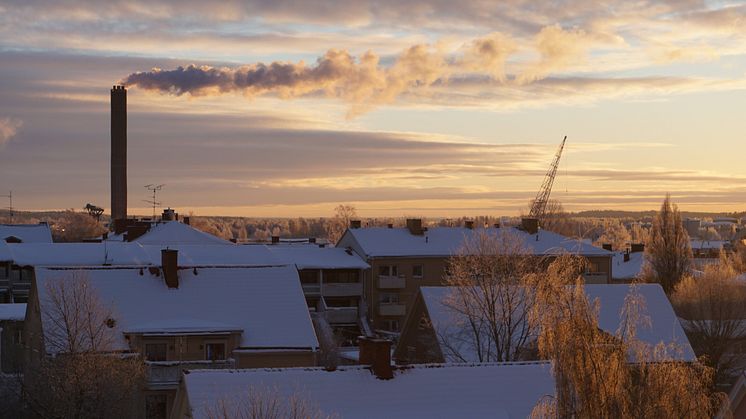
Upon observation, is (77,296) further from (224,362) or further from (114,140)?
(114,140)

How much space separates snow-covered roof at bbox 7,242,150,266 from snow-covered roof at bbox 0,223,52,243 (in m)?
21.4

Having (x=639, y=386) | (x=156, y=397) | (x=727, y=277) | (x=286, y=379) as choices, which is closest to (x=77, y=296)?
(x=156, y=397)

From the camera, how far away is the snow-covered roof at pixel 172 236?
9608 centimetres

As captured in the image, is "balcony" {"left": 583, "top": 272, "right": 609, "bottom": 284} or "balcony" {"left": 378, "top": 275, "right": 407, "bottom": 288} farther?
"balcony" {"left": 583, "top": 272, "right": 609, "bottom": 284}

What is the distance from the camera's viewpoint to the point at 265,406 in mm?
30281

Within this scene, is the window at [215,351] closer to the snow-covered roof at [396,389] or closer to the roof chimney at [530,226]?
the snow-covered roof at [396,389]

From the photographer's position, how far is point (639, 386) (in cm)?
2388

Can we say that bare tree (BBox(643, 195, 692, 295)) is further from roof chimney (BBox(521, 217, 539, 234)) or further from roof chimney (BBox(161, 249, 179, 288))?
roof chimney (BBox(161, 249, 179, 288))

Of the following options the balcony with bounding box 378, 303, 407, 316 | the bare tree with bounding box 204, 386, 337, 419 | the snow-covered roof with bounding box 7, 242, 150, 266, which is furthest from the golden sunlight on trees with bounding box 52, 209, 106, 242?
the bare tree with bounding box 204, 386, 337, 419

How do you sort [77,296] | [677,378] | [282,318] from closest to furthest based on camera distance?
[677,378] < [77,296] < [282,318]

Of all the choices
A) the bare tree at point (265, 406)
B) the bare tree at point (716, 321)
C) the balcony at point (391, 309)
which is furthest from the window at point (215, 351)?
the balcony at point (391, 309)

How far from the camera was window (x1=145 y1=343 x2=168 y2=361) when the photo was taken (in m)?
48.6

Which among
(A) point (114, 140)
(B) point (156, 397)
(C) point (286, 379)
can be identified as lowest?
(B) point (156, 397)

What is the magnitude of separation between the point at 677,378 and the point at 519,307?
102ft
